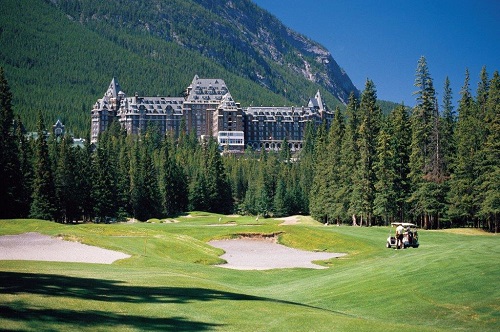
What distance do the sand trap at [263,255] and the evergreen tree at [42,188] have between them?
36195 millimetres

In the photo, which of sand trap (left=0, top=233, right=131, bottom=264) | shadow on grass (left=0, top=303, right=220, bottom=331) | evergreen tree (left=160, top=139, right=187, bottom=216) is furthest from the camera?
evergreen tree (left=160, top=139, right=187, bottom=216)

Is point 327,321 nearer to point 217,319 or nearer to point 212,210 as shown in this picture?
point 217,319

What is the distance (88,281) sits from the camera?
2148 cm

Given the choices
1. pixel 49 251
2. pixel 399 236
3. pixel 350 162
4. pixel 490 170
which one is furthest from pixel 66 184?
pixel 399 236

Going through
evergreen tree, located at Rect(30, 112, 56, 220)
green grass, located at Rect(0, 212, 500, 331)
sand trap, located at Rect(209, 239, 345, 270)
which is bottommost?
sand trap, located at Rect(209, 239, 345, 270)

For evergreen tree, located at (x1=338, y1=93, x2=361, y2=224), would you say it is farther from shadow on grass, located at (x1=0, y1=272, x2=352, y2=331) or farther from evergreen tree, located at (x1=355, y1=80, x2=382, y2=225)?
shadow on grass, located at (x1=0, y1=272, x2=352, y2=331)

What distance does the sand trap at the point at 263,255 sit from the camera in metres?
42.4

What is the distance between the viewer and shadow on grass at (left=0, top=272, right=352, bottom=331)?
584 inches

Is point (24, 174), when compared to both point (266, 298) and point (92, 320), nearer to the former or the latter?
point (266, 298)

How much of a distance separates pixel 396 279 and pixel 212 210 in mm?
115925

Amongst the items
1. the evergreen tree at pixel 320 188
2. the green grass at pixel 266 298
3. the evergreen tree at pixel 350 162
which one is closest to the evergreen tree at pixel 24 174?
the evergreen tree at pixel 320 188

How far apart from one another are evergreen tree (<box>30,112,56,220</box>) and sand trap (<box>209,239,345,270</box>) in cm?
3620

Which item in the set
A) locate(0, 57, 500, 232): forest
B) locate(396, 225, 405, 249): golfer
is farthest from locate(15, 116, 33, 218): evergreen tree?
locate(396, 225, 405, 249): golfer

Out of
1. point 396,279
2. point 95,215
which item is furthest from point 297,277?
point 95,215
